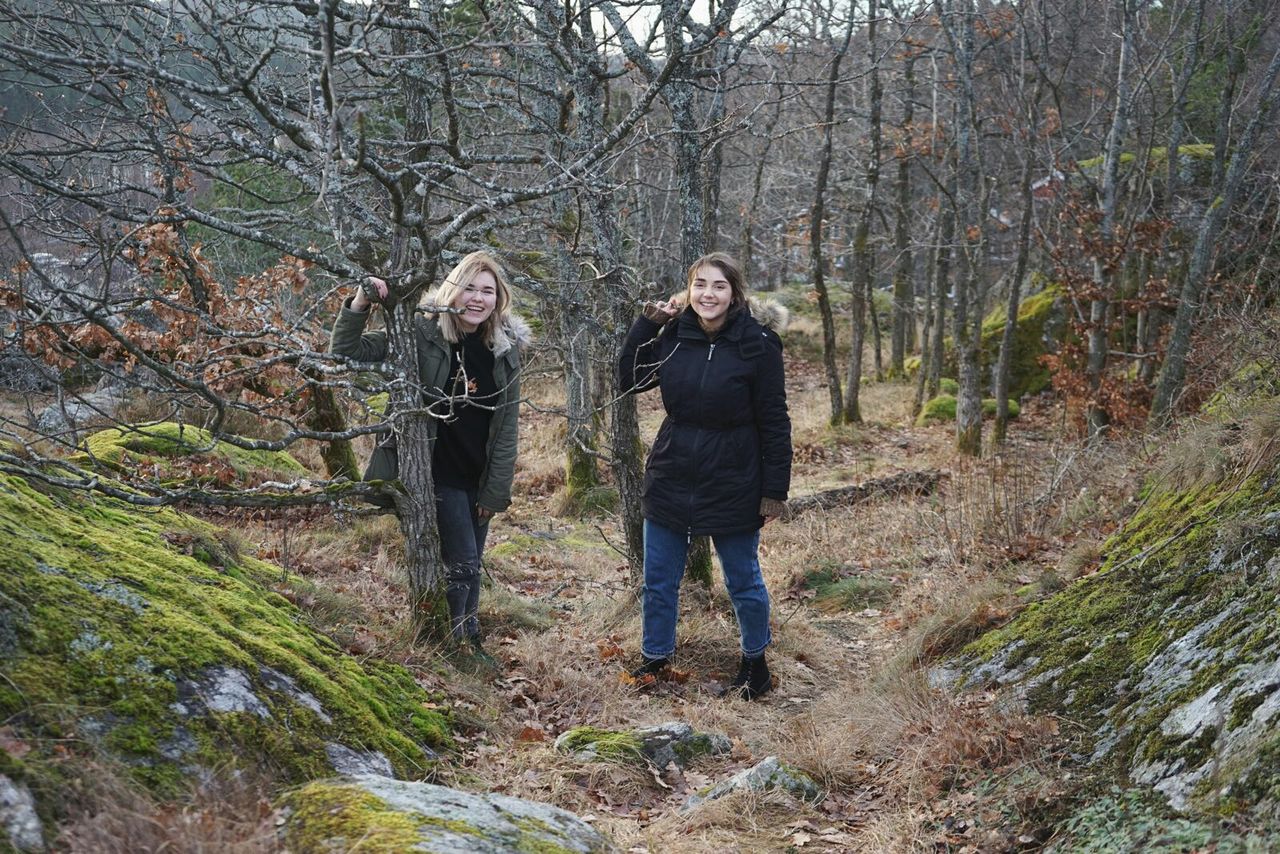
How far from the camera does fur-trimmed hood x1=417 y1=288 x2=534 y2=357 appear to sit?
5.05 meters

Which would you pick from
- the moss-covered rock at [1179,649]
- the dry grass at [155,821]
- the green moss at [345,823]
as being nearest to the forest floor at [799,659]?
the moss-covered rock at [1179,649]

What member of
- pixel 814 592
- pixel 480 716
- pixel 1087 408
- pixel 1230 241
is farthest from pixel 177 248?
pixel 1230 241

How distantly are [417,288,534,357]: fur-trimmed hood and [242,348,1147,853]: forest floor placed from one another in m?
0.51

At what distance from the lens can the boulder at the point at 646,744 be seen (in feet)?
13.4

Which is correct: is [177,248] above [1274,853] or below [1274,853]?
above

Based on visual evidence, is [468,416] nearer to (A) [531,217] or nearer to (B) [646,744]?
(A) [531,217]

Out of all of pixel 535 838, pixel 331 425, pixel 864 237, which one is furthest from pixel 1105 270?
pixel 535 838

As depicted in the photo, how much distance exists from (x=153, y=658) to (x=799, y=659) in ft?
13.3

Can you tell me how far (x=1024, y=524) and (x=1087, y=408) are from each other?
5761 mm

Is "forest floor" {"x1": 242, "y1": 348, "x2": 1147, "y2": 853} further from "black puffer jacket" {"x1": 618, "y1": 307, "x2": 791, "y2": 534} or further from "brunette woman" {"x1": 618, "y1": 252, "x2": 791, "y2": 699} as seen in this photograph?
"black puffer jacket" {"x1": 618, "y1": 307, "x2": 791, "y2": 534}

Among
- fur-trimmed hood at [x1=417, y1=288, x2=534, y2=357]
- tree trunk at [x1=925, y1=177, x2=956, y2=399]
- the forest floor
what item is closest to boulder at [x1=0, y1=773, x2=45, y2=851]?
the forest floor

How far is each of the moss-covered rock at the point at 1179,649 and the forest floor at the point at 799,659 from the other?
0.83 ft

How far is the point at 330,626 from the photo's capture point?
15.1 feet

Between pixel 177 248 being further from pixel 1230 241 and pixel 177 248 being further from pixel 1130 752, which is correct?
pixel 1230 241
